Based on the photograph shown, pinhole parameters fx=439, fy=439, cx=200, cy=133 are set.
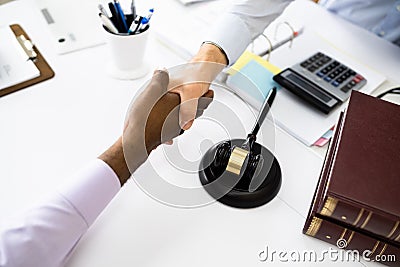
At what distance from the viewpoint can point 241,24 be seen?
3.04 ft

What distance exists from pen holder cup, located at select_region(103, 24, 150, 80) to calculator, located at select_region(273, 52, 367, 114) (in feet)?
0.91

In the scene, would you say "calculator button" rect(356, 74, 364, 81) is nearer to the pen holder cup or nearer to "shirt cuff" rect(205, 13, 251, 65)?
"shirt cuff" rect(205, 13, 251, 65)

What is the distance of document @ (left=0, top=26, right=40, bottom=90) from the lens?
0.87 m

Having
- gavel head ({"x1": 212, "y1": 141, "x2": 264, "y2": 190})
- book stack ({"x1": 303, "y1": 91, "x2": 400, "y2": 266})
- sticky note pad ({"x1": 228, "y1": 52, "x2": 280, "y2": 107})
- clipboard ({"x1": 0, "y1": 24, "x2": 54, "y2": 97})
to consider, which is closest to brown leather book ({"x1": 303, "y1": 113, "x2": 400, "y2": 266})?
book stack ({"x1": 303, "y1": 91, "x2": 400, "y2": 266})

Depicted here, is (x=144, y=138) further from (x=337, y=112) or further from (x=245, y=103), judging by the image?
(x=337, y=112)

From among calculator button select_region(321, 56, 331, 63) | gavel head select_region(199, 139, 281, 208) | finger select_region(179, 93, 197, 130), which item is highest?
finger select_region(179, 93, 197, 130)

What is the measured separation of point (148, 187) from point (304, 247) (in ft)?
0.86

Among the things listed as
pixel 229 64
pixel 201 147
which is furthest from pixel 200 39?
pixel 201 147

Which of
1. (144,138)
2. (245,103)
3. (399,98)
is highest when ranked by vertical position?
(144,138)

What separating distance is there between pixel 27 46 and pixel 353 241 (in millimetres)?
750

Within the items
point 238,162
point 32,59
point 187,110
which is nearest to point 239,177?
point 238,162

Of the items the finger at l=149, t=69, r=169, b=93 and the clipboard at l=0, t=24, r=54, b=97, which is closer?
the finger at l=149, t=69, r=169, b=93

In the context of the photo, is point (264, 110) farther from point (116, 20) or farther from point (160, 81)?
point (116, 20)

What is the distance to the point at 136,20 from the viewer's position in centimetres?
86
